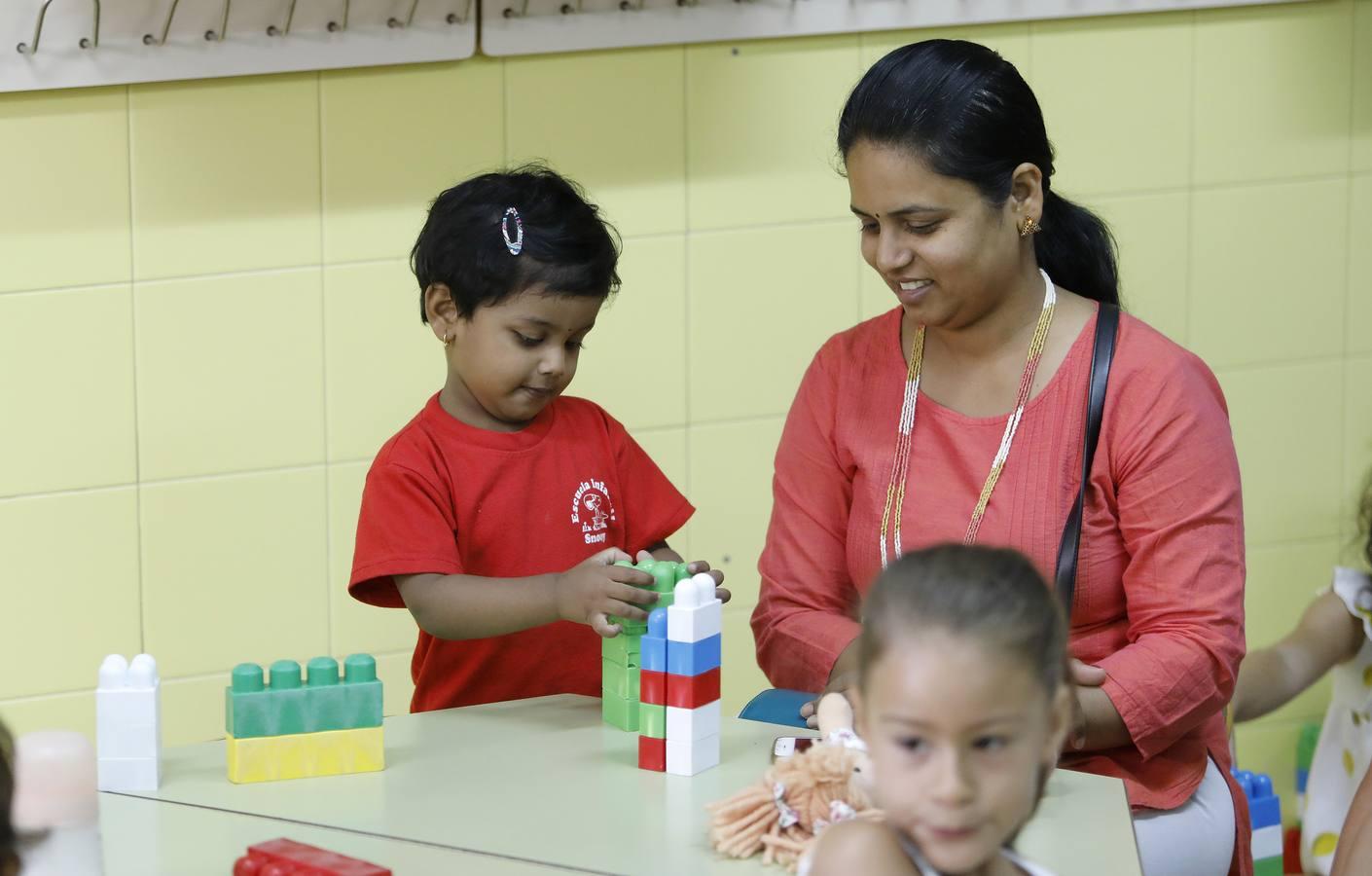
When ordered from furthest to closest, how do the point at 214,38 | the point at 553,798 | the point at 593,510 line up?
the point at 214,38 → the point at 593,510 → the point at 553,798

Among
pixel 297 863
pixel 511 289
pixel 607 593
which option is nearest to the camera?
pixel 297 863

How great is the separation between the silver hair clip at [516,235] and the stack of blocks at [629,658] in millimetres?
520

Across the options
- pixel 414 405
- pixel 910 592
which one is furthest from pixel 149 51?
pixel 910 592

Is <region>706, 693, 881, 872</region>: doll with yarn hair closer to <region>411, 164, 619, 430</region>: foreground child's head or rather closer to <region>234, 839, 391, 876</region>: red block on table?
<region>234, 839, 391, 876</region>: red block on table

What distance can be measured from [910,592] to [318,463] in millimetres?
1934

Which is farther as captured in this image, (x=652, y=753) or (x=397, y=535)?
(x=397, y=535)

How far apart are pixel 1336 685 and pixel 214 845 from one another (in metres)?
2.06

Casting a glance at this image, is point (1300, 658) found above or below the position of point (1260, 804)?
above

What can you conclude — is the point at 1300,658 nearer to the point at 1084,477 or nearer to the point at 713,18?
the point at 1084,477

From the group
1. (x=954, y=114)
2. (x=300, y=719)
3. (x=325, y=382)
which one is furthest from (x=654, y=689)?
(x=325, y=382)

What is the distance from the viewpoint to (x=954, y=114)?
214 cm

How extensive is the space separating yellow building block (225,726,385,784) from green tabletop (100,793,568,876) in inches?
3.2

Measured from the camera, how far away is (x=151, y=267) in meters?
2.87

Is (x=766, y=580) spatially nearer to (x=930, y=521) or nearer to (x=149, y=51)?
(x=930, y=521)
